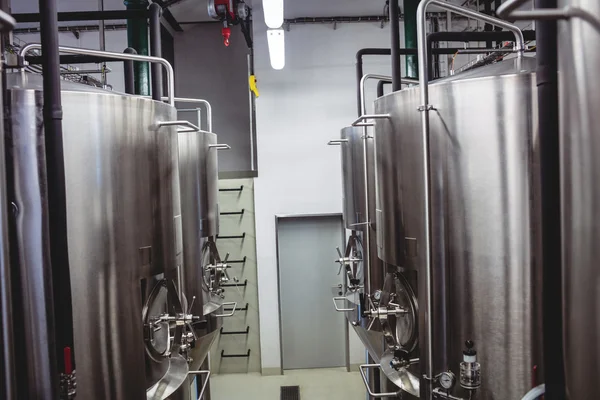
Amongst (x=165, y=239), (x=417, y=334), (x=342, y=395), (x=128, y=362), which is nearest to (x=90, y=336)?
(x=128, y=362)

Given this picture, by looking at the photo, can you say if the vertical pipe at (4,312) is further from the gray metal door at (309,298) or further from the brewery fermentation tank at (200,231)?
the gray metal door at (309,298)

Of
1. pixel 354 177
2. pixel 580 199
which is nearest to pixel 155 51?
pixel 354 177

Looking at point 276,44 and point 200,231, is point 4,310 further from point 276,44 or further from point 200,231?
point 276,44

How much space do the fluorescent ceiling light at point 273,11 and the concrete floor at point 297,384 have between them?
3.85m

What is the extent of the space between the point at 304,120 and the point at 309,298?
7.23ft

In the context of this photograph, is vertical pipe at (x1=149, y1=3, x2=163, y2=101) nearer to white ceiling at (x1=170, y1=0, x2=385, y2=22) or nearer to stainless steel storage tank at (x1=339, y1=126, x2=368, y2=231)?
stainless steel storage tank at (x1=339, y1=126, x2=368, y2=231)

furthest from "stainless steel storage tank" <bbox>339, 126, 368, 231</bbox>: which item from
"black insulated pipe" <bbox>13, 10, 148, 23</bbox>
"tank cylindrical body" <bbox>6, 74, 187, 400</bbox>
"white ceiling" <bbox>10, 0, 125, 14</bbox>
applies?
"white ceiling" <bbox>10, 0, 125, 14</bbox>

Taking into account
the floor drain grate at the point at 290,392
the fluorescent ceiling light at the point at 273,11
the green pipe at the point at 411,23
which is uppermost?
the green pipe at the point at 411,23

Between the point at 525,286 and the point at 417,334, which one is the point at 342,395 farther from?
the point at 525,286

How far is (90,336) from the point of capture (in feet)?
5.43

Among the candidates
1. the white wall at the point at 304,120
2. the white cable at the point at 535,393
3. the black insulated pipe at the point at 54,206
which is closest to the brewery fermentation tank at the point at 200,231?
the white wall at the point at 304,120

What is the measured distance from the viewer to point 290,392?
16.5 ft

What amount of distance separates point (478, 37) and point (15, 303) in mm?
2702

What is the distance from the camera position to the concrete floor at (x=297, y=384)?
16.2 feet
